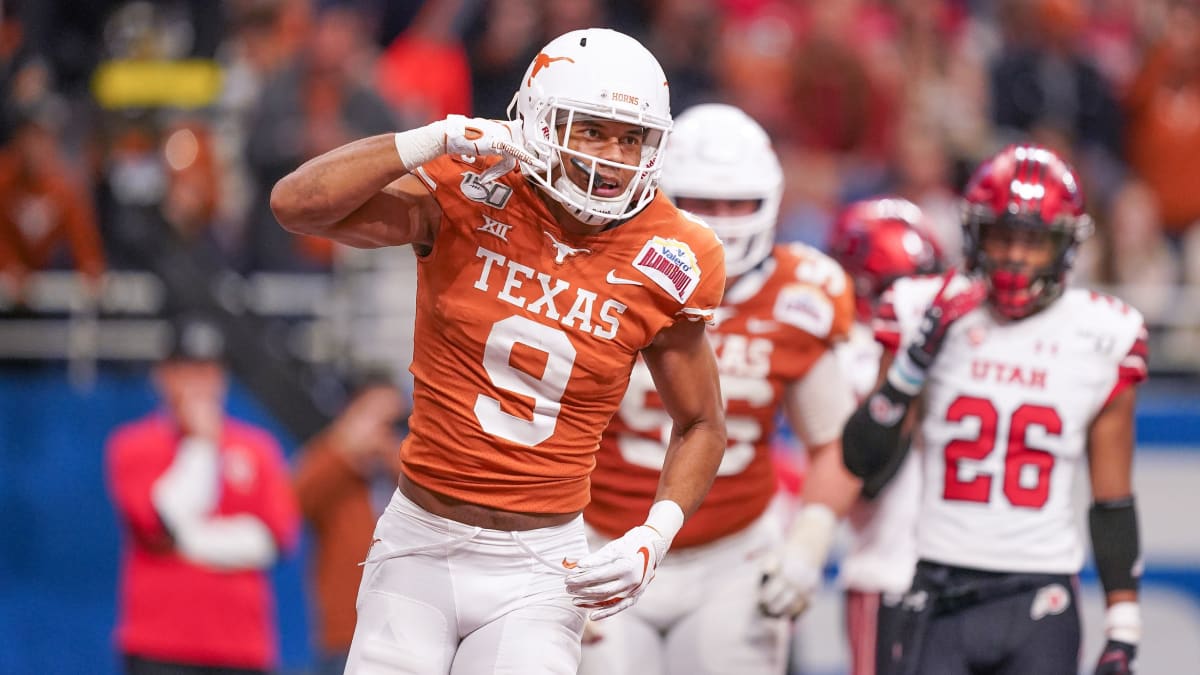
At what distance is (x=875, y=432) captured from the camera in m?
4.58

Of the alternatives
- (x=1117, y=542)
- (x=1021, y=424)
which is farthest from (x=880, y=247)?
(x=1117, y=542)

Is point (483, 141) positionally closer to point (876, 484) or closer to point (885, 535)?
point (876, 484)

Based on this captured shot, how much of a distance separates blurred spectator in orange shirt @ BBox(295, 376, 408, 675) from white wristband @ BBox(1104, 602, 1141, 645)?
3565 mm

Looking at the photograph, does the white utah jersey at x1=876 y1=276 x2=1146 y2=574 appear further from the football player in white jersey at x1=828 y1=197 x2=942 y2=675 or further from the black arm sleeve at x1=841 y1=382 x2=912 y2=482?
the football player in white jersey at x1=828 y1=197 x2=942 y2=675

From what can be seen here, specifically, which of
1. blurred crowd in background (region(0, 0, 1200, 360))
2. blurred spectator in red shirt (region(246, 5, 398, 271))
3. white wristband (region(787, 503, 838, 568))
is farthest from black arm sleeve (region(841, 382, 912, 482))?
blurred spectator in red shirt (region(246, 5, 398, 271))

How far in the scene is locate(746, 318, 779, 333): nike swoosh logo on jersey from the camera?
5.03 meters

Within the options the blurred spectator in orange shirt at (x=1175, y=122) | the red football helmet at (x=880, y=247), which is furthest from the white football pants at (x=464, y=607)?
the blurred spectator in orange shirt at (x=1175, y=122)

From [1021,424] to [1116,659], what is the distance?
65 cm

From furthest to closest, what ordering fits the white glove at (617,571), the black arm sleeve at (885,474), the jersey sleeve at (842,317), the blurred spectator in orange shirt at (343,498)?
the blurred spectator in orange shirt at (343,498), the jersey sleeve at (842,317), the black arm sleeve at (885,474), the white glove at (617,571)

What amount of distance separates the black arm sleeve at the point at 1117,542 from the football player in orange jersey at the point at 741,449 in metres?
0.75

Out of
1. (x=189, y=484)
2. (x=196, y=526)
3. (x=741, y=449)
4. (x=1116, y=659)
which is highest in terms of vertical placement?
(x=741, y=449)

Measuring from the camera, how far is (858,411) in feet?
15.2

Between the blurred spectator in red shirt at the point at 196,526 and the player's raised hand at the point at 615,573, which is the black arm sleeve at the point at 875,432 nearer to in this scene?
the player's raised hand at the point at 615,573

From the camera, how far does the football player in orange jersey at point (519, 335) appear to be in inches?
146
